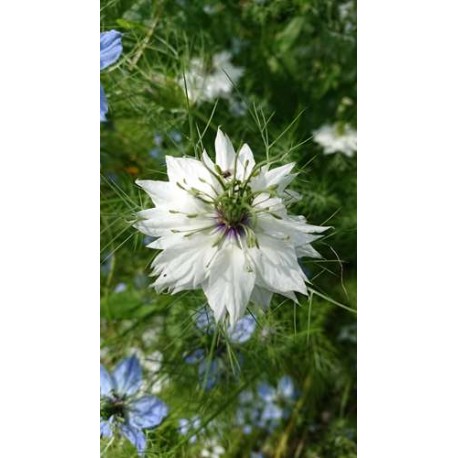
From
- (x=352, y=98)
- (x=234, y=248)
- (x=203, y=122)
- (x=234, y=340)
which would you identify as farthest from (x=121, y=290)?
(x=352, y=98)

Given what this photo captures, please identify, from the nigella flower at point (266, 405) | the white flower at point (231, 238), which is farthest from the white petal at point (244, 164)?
the nigella flower at point (266, 405)

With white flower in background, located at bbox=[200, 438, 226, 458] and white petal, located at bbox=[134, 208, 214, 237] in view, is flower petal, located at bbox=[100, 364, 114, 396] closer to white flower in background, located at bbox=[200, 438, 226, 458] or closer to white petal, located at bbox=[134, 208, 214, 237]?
white flower in background, located at bbox=[200, 438, 226, 458]

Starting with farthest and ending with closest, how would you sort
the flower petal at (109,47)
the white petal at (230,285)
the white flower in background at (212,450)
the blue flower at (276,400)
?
the blue flower at (276,400) < the white flower in background at (212,450) < the flower petal at (109,47) < the white petal at (230,285)

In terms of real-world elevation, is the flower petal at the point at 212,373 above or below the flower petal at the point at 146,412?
below

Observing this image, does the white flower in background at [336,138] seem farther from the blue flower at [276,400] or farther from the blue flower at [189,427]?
the blue flower at [189,427]

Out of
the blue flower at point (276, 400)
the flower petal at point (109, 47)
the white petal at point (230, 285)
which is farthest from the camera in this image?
the blue flower at point (276, 400)

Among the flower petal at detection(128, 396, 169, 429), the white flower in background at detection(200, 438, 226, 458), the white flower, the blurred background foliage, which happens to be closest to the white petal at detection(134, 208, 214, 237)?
the white flower

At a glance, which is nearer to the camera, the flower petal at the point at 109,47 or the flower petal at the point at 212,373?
the flower petal at the point at 109,47
